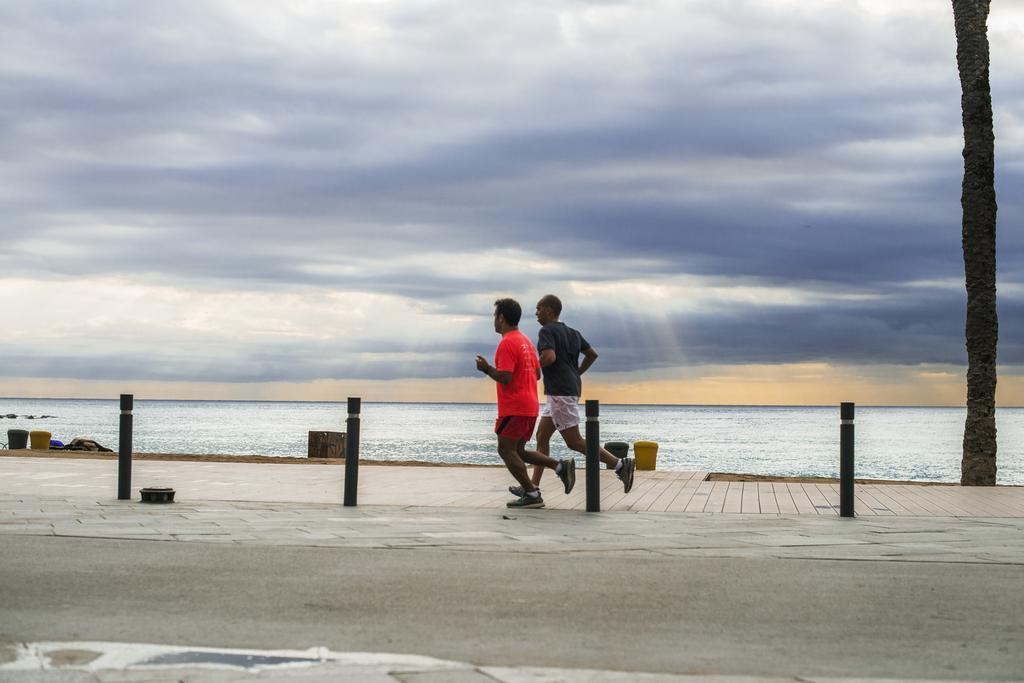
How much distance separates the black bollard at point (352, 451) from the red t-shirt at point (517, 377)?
1368mm

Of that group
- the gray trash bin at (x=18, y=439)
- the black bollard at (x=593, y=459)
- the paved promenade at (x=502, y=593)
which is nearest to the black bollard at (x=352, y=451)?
the paved promenade at (x=502, y=593)

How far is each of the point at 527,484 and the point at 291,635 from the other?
615cm

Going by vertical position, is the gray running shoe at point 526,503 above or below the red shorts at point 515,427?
below

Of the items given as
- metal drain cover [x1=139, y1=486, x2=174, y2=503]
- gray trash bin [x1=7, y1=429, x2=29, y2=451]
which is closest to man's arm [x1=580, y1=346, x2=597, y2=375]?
metal drain cover [x1=139, y1=486, x2=174, y2=503]

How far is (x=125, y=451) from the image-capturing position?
1196 centimetres

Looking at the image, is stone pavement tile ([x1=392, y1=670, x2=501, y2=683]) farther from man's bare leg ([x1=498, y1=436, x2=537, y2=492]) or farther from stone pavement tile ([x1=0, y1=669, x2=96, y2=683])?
man's bare leg ([x1=498, y1=436, x2=537, y2=492])

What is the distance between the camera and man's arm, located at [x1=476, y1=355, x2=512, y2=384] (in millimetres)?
10609

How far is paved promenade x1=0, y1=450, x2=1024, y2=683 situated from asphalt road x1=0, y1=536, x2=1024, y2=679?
2 cm

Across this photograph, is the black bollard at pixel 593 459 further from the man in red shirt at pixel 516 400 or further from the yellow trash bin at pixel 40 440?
the yellow trash bin at pixel 40 440

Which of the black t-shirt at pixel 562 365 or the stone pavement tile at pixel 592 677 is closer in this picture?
the stone pavement tile at pixel 592 677

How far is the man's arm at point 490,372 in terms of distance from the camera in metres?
10.6

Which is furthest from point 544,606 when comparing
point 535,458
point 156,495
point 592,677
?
point 156,495

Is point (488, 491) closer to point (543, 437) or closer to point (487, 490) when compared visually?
point (487, 490)

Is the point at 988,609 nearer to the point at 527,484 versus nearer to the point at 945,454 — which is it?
the point at 527,484
